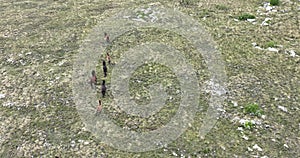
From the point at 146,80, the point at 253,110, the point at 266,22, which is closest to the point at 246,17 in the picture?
the point at 266,22

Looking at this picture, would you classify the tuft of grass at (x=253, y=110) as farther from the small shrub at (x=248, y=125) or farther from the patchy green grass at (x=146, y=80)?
the small shrub at (x=248, y=125)

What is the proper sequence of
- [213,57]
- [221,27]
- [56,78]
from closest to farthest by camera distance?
[56,78] < [213,57] < [221,27]

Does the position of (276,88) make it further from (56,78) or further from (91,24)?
(91,24)

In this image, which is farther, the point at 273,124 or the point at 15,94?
the point at 15,94

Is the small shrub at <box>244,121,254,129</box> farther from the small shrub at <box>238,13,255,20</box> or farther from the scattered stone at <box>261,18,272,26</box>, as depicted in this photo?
the small shrub at <box>238,13,255,20</box>

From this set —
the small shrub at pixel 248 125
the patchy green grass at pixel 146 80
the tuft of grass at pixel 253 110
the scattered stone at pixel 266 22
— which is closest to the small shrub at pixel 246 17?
the patchy green grass at pixel 146 80

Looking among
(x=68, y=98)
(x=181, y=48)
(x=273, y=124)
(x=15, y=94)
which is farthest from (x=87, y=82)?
(x=273, y=124)

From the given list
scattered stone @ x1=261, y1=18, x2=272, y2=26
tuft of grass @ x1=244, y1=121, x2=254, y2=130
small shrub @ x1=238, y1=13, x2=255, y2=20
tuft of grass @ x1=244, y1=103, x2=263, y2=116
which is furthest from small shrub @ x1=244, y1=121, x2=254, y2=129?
small shrub @ x1=238, y1=13, x2=255, y2=20

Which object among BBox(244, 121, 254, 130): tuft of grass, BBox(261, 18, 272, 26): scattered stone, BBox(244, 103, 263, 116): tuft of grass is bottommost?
BBox(244, 121, 254, 130): tuft of grass
